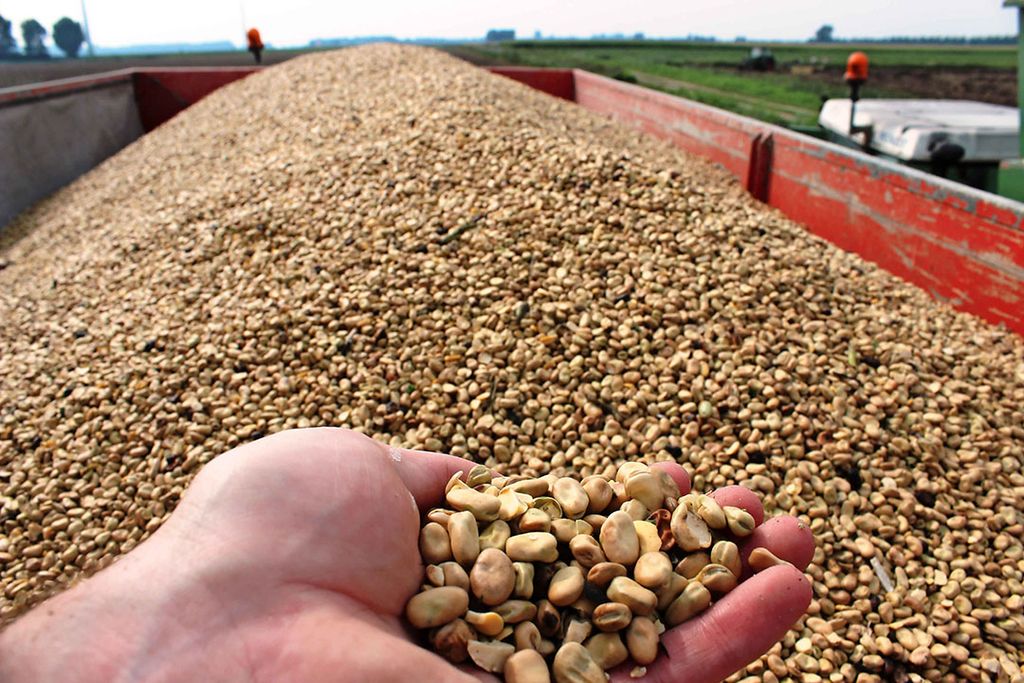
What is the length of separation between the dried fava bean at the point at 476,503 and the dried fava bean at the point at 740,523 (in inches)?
20.5

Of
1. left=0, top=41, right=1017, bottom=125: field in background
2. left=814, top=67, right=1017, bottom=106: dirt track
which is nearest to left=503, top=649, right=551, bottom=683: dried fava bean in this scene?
left=0, top=41, right=1017, bottom=125: field in background

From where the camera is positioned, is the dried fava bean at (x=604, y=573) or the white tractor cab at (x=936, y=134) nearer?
the dried fava bean at (x=604, y=573)

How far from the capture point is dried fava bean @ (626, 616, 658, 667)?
1401 mm

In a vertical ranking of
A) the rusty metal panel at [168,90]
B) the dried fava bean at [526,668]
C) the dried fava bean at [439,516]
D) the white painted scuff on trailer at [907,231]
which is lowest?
the dried fava bean at [526,668]

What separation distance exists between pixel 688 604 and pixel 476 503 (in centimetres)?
49

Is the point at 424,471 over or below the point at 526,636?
over

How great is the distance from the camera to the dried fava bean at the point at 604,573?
58.2 inches

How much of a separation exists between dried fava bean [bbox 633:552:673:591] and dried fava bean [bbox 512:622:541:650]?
24cm

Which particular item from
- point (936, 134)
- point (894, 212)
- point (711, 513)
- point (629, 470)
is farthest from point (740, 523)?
point (936, 134)

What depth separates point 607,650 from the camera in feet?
4.62

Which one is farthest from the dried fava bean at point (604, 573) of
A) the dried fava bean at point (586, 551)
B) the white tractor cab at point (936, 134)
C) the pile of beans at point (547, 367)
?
the white tractor cab at point (936, 134)

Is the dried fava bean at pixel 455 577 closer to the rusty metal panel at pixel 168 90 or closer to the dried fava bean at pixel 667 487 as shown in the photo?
the dried fava bean at pixel 667 487

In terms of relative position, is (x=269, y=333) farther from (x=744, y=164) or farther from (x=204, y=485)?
(x=744, y=164)

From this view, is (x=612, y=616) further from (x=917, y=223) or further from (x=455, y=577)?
(x=917, y=223)
